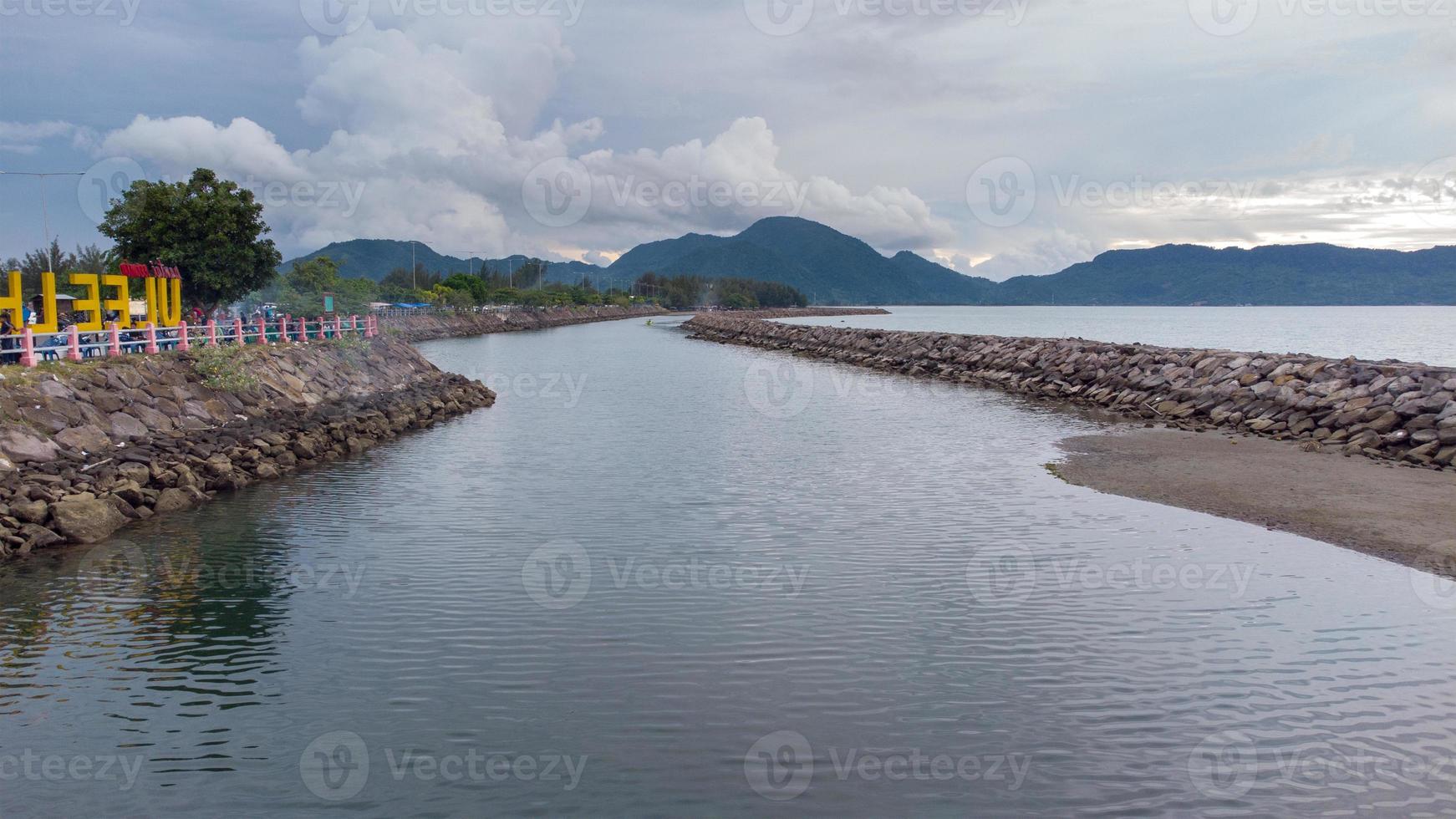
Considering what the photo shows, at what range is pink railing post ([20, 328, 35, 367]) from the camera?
24.0m

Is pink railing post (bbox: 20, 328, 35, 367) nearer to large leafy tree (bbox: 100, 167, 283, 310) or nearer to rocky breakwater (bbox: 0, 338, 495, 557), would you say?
rocky breakwater (bbox: 0, 338, 495, 557)

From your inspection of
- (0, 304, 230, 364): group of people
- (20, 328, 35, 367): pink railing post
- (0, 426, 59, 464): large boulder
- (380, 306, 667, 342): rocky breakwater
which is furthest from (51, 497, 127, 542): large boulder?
(380, 306, 667, 342): rocky breakwater

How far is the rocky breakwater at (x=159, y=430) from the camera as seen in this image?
752 inches

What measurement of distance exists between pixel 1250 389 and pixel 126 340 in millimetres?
39123

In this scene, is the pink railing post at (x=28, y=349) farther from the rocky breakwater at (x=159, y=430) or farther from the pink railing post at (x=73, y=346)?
the pink railing post at (x=73, y=346)

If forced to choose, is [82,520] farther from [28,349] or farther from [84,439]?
[28,349]

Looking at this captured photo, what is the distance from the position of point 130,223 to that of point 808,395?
116 ft

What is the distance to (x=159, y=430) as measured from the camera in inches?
1027

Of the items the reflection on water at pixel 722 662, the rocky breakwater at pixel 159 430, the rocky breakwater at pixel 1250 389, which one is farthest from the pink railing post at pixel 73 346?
the rocky breakwater at pixel 1250 389

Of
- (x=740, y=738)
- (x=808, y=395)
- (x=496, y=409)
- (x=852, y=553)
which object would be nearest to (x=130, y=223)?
(x=496, y=409)

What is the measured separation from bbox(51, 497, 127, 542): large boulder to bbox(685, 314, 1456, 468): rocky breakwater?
3062 centimetres

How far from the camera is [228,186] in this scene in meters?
49.2

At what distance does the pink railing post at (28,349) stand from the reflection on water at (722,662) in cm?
692

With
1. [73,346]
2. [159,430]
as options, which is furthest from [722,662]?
[73,346]
